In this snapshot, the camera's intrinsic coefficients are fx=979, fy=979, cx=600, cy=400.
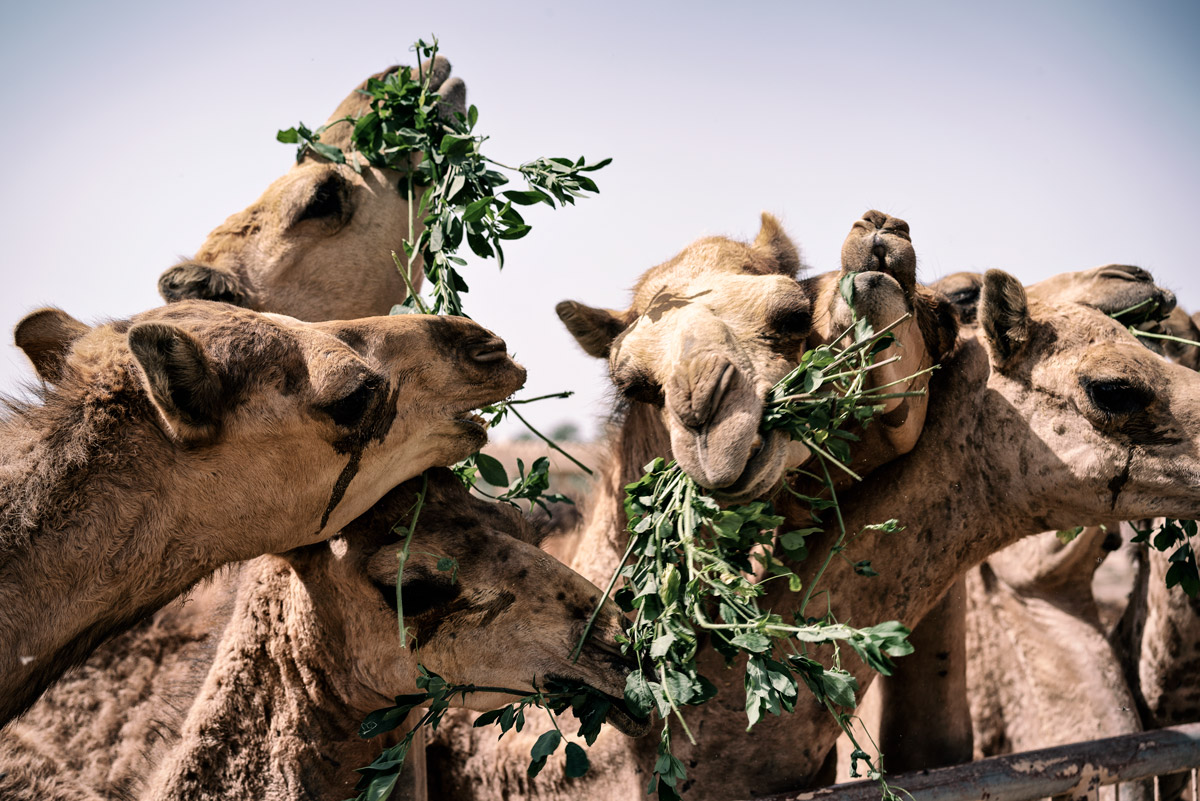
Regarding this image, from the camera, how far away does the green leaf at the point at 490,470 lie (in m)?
3.22

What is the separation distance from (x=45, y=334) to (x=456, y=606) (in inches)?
55.9

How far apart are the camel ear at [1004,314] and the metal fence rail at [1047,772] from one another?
1345 mm

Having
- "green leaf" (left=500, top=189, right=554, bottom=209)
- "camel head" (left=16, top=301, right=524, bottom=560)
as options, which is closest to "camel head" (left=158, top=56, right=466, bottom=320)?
"green leaf" (left=500, top=189, right=554, bottom=209)

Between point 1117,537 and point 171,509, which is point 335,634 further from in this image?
point 1117,537

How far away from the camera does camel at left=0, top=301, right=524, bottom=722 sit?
2.26m

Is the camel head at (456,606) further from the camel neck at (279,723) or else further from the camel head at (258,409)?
the camel head at (258,409)

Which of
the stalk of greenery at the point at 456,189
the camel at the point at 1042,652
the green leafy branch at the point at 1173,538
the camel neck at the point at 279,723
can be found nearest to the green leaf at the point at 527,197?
the stalk of greenery at the point at 456,189

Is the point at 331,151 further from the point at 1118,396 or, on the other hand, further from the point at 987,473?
the point at 1118,396

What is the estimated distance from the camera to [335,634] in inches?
119

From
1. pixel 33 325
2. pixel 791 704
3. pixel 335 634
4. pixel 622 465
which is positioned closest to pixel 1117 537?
pixel 622 465

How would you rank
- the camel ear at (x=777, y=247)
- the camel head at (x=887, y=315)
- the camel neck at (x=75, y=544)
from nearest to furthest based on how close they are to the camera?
1. the camel neck at (x=75, y=544)
2. the camel head at (x=887, y=315)
3. the camel ear at (x=777, y=247)

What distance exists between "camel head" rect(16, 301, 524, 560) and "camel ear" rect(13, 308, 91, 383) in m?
0.05

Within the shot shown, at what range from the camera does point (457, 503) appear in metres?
3.02

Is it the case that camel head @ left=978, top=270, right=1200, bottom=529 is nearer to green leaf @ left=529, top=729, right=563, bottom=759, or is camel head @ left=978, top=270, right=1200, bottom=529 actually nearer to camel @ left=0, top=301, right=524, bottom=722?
green leaf @ left=529, top=729, right=563, bottom=759
